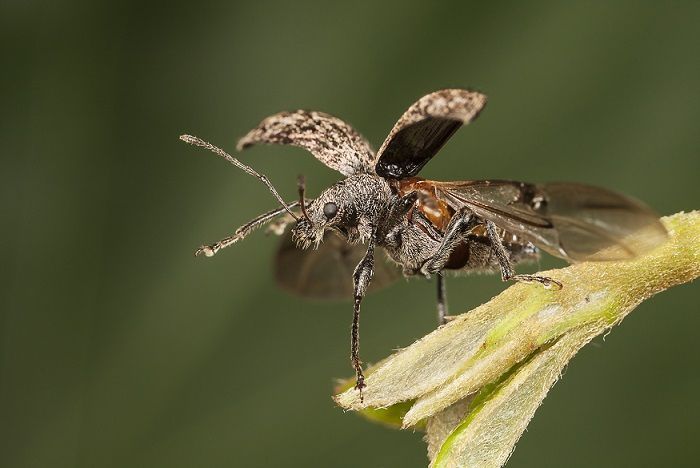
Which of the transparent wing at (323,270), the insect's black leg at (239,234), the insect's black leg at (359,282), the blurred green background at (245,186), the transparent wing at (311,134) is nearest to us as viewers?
the transparent wing at (311,134)

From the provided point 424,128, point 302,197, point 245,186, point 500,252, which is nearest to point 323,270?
point 245,186

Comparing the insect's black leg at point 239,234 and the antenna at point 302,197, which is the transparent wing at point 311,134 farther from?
the insect's black leg at point 239,234

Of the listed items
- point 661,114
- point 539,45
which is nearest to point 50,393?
point 539,45

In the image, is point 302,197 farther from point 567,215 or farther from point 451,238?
point 567,215

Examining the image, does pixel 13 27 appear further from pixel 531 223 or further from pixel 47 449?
pixel 531 223

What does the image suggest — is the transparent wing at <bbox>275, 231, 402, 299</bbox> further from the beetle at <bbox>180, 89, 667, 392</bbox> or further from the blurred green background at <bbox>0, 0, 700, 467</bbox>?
the blurred green background at <bbox>0, 0, 700, 467</bbox>

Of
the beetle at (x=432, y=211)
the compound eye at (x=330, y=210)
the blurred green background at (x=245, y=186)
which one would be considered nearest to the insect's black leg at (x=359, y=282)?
the beetle at (x=432, y=211)

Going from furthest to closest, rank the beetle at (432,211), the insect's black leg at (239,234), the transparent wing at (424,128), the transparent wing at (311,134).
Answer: the insect's black leg at (239,234) < the transparent wing at (311,134) < the beetle at (432,211) < the transparent wing at (424,128)
